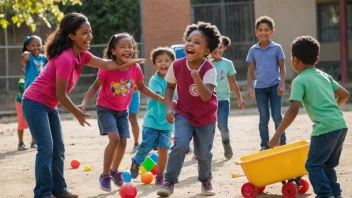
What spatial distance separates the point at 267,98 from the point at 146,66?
49.4ft

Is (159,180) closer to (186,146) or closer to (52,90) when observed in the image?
(186,146)

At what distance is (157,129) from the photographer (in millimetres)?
8117

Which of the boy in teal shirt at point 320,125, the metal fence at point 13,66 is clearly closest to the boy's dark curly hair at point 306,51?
the boy in teal shirt at point 320,125

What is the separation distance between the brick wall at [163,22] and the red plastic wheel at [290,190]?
18556 millimetres

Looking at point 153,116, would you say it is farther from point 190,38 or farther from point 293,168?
point 293,168

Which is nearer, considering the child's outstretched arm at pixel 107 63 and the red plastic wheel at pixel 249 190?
the red plastic wheel at pixel 249 190

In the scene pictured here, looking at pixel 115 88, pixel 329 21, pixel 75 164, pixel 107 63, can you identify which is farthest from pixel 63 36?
pixel 329 21

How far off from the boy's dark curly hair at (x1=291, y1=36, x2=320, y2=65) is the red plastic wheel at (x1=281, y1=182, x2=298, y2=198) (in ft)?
3.80

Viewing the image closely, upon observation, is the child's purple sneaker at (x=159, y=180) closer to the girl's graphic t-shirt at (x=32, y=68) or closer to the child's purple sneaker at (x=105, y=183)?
the child's purple sneaker at (x=105, y=183)

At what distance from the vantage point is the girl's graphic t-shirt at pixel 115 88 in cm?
751

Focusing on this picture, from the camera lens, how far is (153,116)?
8.15m

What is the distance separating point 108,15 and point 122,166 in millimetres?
18449

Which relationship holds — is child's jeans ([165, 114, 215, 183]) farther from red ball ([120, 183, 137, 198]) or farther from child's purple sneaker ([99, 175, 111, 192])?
child's purple sneaker ([99, 175, 111, 192])

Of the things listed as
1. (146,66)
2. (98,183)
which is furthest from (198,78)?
(146,66)
